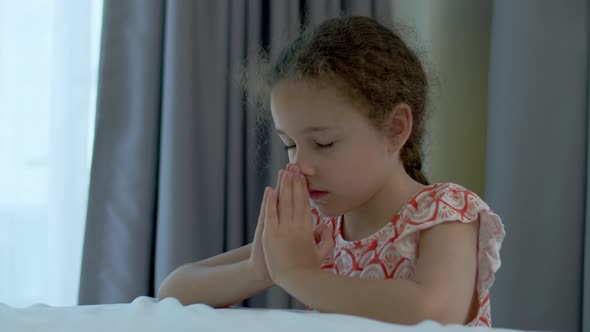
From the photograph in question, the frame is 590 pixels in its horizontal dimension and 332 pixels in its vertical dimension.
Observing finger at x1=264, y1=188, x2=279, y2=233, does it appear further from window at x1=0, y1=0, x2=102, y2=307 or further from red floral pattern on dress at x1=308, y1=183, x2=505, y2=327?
window at x1=0, y1=0, x2=102, y2=307

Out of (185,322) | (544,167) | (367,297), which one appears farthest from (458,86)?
(185,322)

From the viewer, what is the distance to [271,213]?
0.98m

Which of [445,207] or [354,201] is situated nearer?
[445,207]

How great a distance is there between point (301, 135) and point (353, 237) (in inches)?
10.1

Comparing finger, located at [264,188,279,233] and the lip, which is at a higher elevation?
the lip

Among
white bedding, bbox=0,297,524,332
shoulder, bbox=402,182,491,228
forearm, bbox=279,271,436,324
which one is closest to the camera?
white bedding, bbox=0,297,524,332

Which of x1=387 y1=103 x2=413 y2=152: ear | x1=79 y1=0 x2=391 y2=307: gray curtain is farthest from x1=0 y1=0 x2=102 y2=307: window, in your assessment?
x1=387 y1=103 x2=413 y2=152: ear

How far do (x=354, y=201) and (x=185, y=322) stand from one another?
0.53m

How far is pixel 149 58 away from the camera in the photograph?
173 cm

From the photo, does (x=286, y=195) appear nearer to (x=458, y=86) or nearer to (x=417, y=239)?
(x=417, y=239)

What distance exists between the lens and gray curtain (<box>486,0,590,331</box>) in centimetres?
159

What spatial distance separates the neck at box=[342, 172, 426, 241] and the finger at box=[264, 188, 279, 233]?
199 mm

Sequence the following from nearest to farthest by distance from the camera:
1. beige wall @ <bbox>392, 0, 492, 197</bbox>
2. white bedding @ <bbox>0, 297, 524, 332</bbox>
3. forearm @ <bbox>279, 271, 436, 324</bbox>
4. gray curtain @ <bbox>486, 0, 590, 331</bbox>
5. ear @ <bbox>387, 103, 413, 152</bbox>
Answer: white bedding @ <bbox>0, 297, 524, 332</bbox>
forearm @ <bbox>279, 271, 436, 324</bbox>
ear @ <bbox>387, 103, 413, 152</bbox>
gray curtain @ <bbox>486, 0, 590, 331</bbox>
beige wall @ <bbox>392, 0, 492, 197</bbox>

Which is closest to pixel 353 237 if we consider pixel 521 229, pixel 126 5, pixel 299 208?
pixel 299 208
